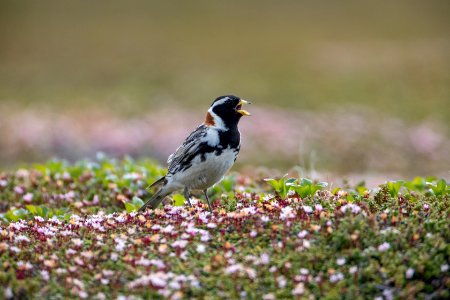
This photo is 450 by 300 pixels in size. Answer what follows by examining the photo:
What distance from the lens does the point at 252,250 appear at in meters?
7.64

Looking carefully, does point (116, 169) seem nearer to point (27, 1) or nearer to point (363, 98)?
point (363, 98)

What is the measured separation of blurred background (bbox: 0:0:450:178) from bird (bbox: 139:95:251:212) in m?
3.12

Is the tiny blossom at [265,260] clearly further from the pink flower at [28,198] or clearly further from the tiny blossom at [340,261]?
the pink flower at [28,198]

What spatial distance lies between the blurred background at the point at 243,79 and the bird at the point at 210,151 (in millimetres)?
3116

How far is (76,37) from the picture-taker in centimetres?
5288

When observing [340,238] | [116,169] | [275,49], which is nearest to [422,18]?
[275,49]

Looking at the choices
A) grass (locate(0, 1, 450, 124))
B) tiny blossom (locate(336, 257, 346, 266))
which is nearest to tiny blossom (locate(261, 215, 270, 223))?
tiny blossom (locate(336, 257, 346, 266))

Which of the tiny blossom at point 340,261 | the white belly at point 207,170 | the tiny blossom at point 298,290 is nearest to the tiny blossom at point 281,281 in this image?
the tiny blossom at point 298,290

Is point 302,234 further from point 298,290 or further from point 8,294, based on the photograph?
point 8,294

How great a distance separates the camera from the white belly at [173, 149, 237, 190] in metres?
10.1

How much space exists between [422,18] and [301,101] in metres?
29.5

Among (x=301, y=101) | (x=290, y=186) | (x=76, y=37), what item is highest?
(x=76, y=37)

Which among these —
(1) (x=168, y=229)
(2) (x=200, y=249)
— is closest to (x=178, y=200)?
(1) (x=168, y=229)

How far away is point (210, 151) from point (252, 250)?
9.06ft
